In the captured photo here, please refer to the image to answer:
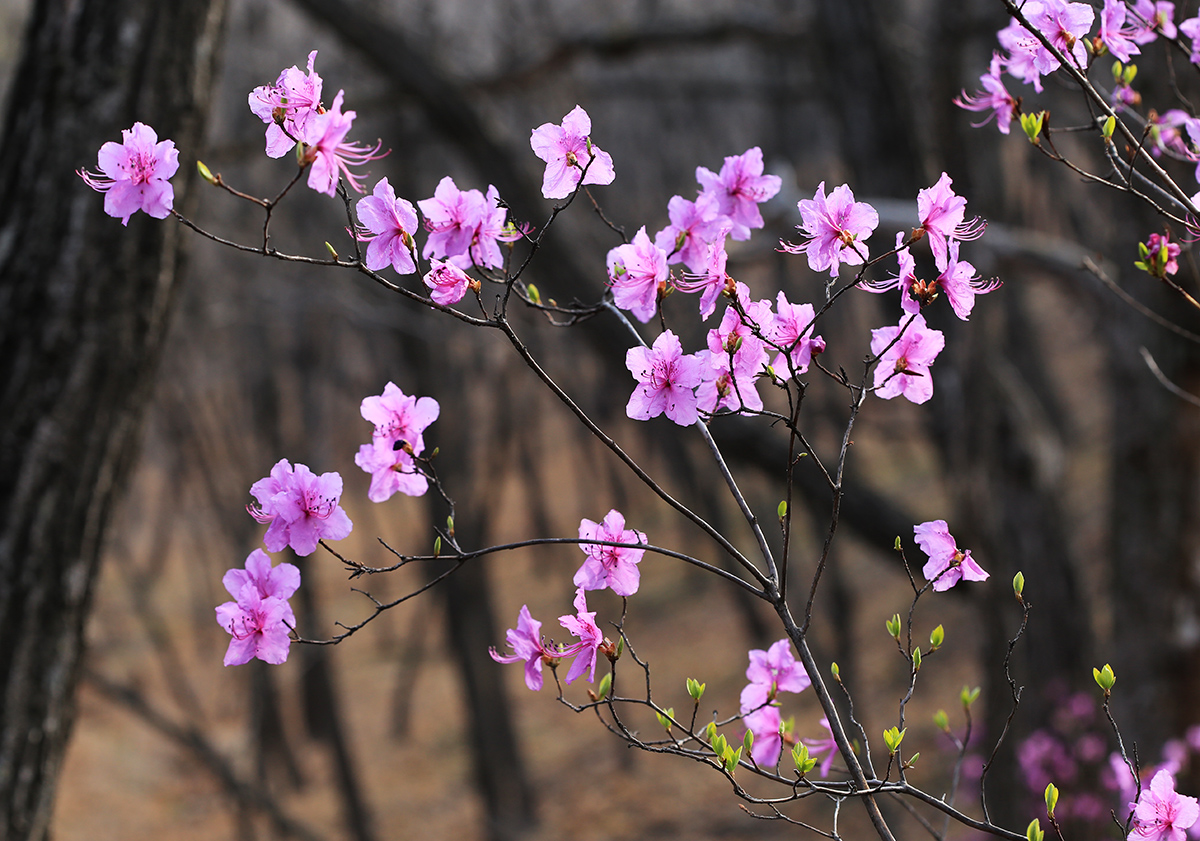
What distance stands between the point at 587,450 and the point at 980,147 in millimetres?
12962

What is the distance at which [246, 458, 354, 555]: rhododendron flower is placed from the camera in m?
1.32

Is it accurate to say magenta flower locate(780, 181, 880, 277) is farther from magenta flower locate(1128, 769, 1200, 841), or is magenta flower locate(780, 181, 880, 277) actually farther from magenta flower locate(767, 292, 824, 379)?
magenta flower locate(1128, 769, 1200, 841)

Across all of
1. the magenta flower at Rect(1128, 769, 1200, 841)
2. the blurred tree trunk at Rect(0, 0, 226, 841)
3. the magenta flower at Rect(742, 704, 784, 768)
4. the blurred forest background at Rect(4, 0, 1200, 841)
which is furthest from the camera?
the blurred forest background at Rect(4, 0, 1200, 841)

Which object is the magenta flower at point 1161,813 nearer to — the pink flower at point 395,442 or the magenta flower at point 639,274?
the magenta flower at point 639,274

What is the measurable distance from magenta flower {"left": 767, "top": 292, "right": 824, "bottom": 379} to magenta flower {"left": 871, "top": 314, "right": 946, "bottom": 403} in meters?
0.09

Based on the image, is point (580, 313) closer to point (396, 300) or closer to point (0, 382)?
point (0, 382)

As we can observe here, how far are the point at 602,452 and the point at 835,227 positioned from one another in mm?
17656

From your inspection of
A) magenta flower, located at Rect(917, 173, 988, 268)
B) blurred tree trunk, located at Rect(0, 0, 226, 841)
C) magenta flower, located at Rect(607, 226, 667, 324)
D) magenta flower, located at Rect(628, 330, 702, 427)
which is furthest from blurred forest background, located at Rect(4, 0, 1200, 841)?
magenta flower, located at Rect(917, 173, 988, 268)

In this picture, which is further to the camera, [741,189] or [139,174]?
[741,189]

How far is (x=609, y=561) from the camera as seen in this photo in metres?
1.45

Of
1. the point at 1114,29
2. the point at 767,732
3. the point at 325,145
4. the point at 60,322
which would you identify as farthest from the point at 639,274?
the point at 60,322

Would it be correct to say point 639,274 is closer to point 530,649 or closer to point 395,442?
point 395,442

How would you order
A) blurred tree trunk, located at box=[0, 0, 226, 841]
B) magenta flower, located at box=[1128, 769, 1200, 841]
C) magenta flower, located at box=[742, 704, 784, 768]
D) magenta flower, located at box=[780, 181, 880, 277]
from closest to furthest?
magenta flower, located at box=[1128, 769, 1200, 841] → magenta flower, located at box=[780, 181, 880, 277] → magenta flower, located at box=[742, 704, 784, 768] → blurred tree trunk, located at box=[0, 0, 226, 841]

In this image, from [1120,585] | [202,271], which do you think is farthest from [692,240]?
[202,271]
